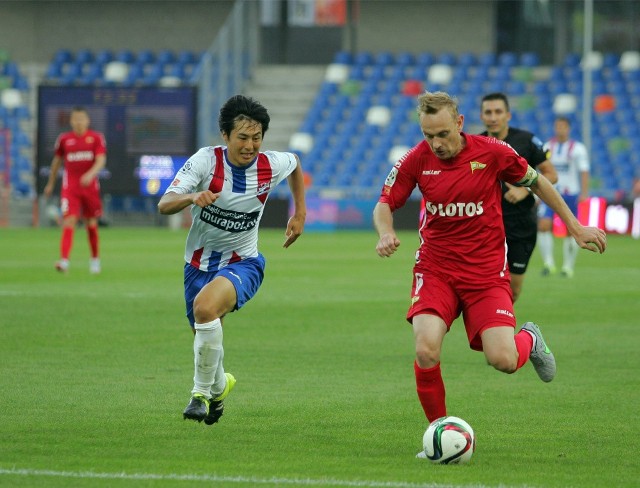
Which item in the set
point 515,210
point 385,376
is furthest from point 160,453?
point 515,210

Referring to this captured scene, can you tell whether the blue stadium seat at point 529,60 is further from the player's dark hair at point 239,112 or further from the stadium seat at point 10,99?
the player's dark hair at point 239,112

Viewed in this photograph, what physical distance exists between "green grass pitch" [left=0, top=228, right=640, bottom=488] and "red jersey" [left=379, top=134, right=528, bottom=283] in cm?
94

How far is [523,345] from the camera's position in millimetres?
7086

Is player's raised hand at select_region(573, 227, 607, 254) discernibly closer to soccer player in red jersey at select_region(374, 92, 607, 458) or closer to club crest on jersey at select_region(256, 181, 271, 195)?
soccer player in red jersey at select_region(374, 92, 607, 458)

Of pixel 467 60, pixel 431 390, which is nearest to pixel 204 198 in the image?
pixel 431 390

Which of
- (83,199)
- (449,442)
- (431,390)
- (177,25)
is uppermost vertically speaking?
(177,25)

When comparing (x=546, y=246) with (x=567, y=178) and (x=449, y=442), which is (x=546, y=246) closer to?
(x=567, y=178)

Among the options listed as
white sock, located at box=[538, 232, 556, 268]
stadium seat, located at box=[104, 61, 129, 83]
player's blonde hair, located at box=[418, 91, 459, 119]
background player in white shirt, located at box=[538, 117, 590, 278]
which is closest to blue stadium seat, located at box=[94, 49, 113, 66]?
stadium seat, located at box=[104, 61, 129, 83]

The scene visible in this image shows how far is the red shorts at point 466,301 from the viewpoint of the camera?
6.88 m

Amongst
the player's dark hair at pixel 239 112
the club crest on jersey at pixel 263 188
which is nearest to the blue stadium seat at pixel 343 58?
the club crest on jersey at pixel 263 188

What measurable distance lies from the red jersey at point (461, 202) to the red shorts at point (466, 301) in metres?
0.05

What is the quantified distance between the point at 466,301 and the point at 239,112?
5.43 feet

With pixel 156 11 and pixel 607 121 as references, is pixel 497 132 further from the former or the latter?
pixel 156 11

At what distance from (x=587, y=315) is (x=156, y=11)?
30869 mm
